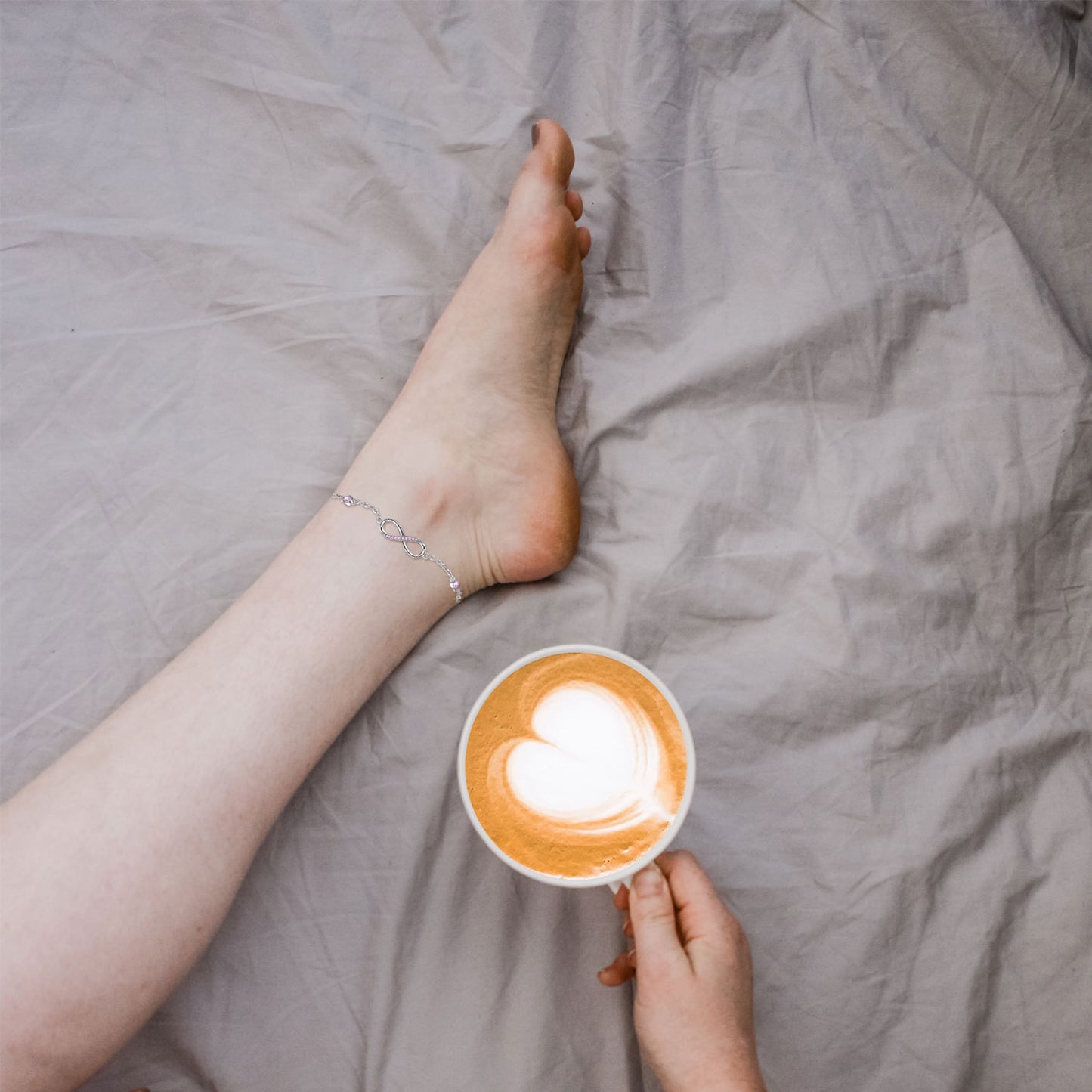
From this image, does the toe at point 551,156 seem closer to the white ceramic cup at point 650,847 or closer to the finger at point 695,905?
the white ceramic cup at point 650,847

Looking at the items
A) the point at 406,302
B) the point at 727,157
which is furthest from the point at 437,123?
the point at 727,157

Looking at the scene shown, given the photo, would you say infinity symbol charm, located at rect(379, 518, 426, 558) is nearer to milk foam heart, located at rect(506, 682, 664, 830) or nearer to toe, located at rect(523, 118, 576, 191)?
milk foam heart, located at rect(506, 682, 664, 830)

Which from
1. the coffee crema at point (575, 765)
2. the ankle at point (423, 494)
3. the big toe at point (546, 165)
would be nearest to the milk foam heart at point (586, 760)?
the coffee crema at point (575, 765)

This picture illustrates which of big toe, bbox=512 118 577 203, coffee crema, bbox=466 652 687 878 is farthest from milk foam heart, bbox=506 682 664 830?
big toe, bbox=512 118 577 203

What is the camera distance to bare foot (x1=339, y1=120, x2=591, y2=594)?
90 cm

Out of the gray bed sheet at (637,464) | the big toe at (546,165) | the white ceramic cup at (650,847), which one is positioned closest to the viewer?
the white ceramic cup at (650,847)

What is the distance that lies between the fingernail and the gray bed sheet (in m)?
0.16

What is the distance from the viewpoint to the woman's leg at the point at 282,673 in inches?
26.6

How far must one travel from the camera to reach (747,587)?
2.89 ft

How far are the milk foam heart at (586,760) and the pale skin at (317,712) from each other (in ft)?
0.32

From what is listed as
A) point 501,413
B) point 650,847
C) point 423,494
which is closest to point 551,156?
point 501,413

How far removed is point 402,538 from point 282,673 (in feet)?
0.60

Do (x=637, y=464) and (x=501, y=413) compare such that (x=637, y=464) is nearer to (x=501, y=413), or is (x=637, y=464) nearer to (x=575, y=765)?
(x=501, y=413)

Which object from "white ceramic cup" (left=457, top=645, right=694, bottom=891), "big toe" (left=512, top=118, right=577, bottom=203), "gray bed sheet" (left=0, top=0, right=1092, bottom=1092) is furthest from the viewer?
"big toe" (left=512, top=118, right=577, bottom=203)
